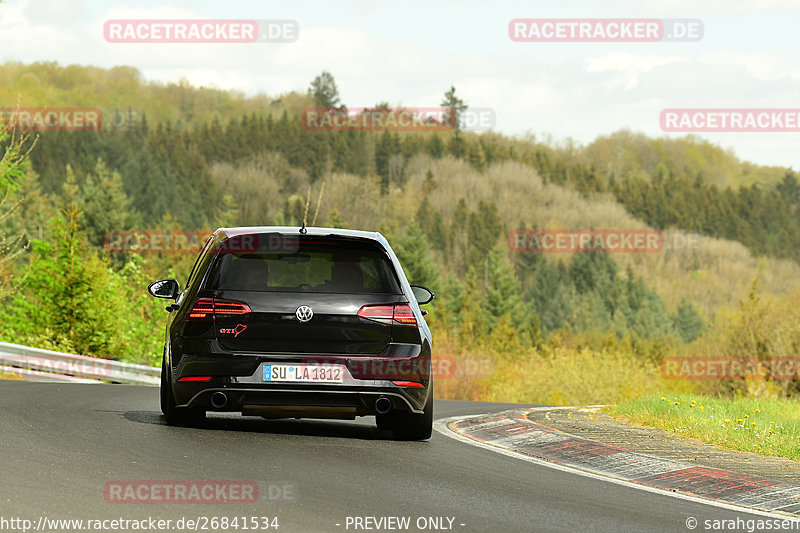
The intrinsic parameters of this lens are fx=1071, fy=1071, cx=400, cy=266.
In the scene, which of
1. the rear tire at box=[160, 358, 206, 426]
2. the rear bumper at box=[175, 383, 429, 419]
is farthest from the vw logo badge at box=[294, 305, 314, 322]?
the rear tire at box=[160, 358, 206, 426]

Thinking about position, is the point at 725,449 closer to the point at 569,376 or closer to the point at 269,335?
the point at 269,335

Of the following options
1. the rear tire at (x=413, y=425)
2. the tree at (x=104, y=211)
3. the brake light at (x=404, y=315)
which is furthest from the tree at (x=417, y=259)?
the brake light at (x=404, y=315)

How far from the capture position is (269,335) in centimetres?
895

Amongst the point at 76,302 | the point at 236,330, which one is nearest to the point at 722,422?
the point at 236,330

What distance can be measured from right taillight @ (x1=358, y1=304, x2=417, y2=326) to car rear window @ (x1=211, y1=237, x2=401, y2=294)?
6.9 inches

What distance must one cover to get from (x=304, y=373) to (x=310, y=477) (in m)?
1.58

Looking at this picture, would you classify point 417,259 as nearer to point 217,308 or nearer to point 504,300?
point 504,300

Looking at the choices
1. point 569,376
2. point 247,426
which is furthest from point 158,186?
point 247,426

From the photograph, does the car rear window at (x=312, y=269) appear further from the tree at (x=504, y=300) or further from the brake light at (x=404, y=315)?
the tree at (x=504, y=300)

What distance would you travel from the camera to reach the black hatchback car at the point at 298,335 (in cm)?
891

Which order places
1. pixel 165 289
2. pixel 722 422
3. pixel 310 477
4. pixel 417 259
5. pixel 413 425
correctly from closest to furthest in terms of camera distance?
pixel 310 477 < pixel 413 425 < pixel 165 289 < pixel 722 422 < pixel 417 259

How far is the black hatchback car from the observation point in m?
8.91

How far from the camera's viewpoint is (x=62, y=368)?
20781 mm

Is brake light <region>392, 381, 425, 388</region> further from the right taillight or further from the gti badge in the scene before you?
the gti badge
